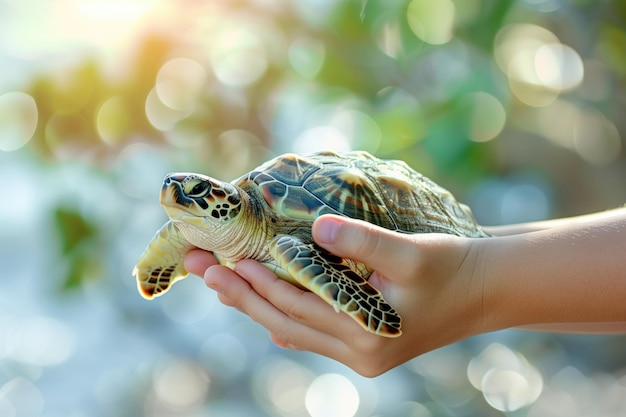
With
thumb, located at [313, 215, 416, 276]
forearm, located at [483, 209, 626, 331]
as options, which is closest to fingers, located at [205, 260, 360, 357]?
thumb, located at [313, 215, 416, 276]

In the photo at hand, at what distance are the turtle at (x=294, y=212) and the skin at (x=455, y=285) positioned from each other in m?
0.05

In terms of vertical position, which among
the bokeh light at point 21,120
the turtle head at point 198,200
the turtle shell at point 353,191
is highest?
the turtle shell at point 353,191

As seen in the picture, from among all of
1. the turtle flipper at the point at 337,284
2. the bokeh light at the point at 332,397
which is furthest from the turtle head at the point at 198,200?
the bokeh light at the point at 332,397

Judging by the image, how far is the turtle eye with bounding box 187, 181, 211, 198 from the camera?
1.00 meters

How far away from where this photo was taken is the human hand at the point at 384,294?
34.2 inches

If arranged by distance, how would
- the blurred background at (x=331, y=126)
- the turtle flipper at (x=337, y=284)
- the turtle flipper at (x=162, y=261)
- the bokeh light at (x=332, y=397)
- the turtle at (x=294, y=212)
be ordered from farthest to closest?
the bokeh light at (x=332, y=397)
the blurred background at (x=331, y=126)
the turtle flipper at (x=162, y=261)
the turtle at (x=294, y=212)
the turtle flipper at (x=337, y=284)

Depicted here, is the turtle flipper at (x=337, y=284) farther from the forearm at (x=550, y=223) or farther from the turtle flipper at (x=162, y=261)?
the forearm at (x=550, y=223)

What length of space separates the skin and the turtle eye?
17cm

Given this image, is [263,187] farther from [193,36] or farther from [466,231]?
[193,36]

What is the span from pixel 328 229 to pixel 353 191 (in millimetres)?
201

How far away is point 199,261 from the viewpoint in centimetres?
112

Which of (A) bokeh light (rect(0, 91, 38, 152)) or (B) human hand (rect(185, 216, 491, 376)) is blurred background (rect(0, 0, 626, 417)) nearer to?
(A) bokeh light (rect(0, 91, 38, 152))

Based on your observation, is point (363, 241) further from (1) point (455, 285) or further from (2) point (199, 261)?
(2) point (199, 261)

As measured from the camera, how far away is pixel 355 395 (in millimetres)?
3473
